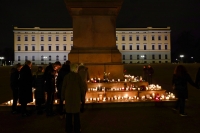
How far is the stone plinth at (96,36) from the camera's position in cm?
1086

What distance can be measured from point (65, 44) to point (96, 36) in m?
86.2

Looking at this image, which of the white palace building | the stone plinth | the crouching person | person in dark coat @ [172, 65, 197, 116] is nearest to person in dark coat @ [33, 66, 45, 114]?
the crouching person

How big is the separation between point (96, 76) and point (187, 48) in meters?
102

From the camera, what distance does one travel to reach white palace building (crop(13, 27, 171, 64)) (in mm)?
95375

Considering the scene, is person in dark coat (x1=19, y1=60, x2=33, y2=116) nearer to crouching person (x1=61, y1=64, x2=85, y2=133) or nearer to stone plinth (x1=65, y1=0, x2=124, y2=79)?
crouching person (x1=61, y1=64, x2=85, y2=133)

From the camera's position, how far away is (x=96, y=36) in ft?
37.1

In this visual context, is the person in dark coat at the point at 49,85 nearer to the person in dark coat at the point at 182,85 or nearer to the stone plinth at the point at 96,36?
the stone plinth at the point at 96,36

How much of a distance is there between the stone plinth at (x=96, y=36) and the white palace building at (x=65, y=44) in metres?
84.0

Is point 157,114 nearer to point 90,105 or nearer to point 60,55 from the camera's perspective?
point 90,105

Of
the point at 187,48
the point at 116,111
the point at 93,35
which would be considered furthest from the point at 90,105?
the point at 187,48

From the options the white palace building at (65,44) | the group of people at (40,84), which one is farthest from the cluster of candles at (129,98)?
the white palace building at (65,44)

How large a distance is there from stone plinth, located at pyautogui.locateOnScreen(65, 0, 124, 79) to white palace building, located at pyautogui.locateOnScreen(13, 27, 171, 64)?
83998 mm

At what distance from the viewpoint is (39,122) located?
6828 mm

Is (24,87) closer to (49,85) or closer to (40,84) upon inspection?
(40,84)
